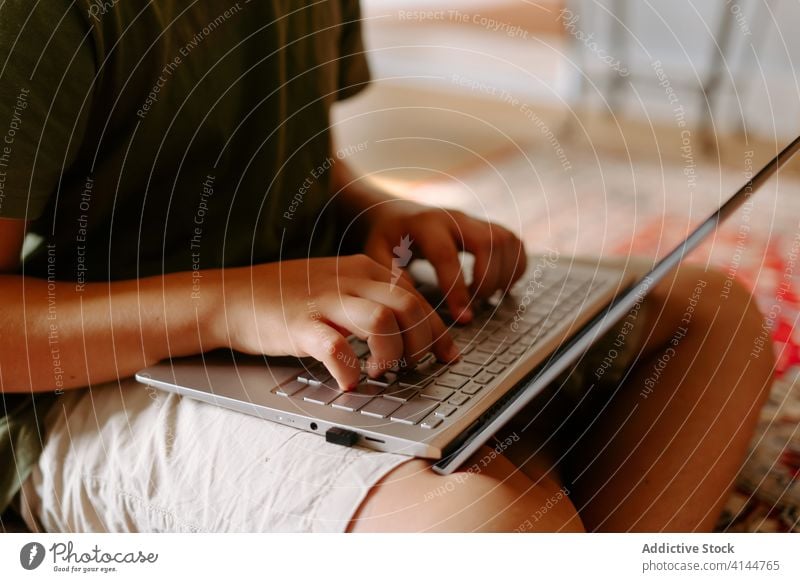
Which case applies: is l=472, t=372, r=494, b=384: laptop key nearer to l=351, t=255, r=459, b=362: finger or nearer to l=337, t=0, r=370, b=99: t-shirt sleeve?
l=351, t=255, r=459, b=362: finger

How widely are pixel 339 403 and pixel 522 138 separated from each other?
1.20ft

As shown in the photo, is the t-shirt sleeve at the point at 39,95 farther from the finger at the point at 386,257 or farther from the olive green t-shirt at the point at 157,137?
the finger at the point at 386,257

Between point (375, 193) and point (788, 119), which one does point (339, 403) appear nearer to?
point (375, 193)

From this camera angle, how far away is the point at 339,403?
0.28 meters

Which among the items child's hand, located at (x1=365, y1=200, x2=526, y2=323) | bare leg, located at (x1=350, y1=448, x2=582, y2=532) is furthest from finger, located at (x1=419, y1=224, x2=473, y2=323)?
bare leg, located at (x1=350, y1=448, x2=582, y2=532)

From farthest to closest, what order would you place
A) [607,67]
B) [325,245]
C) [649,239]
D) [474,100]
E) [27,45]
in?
[607,67] < [649,239] < [474,100] < [325,245] < [27,45]

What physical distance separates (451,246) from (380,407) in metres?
0.11

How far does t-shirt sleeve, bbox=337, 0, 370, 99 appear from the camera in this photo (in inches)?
16.5

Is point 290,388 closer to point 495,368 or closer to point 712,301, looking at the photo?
point 495,368

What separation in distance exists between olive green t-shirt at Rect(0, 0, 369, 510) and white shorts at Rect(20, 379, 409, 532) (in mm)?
20

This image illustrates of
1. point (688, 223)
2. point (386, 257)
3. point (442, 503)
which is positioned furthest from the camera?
point (688, 223)

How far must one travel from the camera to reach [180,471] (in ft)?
0.94

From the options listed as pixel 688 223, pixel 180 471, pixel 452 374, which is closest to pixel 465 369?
pixel 452 374

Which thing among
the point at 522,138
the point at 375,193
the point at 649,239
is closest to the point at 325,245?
the point at 375,193
